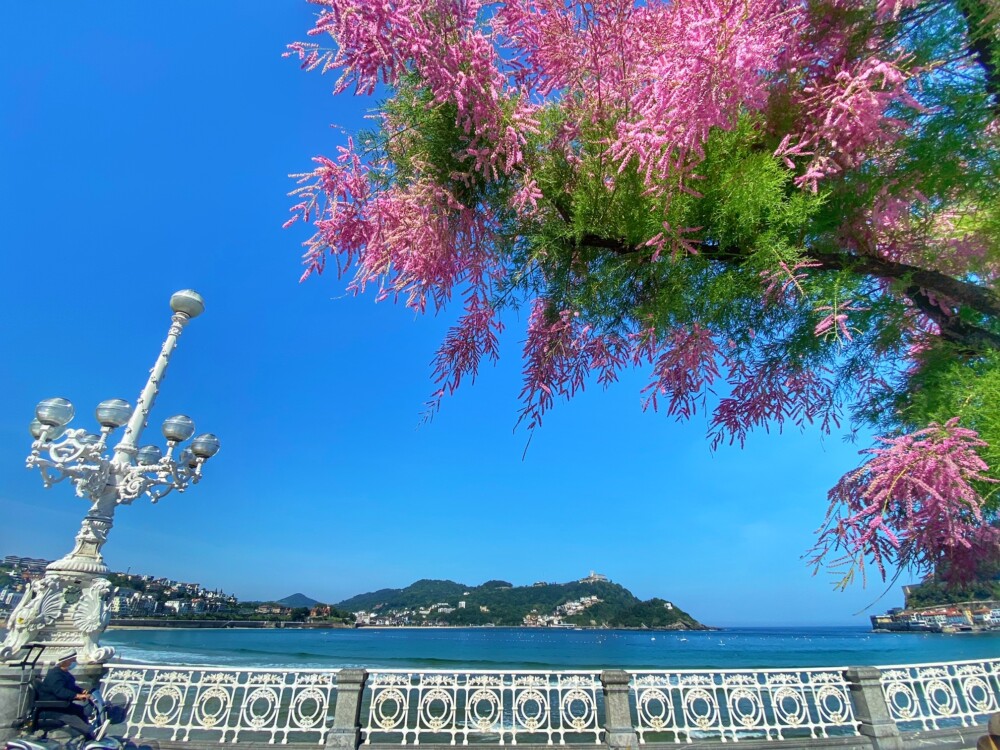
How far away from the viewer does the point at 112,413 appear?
643 cm

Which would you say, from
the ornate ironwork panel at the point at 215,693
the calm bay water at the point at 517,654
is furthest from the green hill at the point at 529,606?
the ornate ironwork panel at the point at 215,693

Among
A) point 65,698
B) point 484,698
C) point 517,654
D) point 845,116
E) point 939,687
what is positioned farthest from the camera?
point 517,654

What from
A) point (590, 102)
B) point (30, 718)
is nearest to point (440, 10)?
point (590, 102)

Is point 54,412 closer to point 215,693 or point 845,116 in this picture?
point 215,693

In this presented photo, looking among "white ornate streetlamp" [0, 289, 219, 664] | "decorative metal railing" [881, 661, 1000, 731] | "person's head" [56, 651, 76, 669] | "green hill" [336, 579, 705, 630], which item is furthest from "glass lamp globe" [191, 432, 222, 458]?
"green hill" [336, 579, 705, 630]

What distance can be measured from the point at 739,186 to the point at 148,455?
717 centimetres

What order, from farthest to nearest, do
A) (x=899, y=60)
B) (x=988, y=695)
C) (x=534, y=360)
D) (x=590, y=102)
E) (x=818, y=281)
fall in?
(x=988, y=695)
(x=534, y=360)
(x=590, y=102)
(x=818, y=281)
(x=899, y=60)

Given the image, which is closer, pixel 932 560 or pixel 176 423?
pixel 932 560

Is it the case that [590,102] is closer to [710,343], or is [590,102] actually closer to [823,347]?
[710,343]

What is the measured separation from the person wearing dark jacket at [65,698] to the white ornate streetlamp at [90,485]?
69 centimetres

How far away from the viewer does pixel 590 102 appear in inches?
151

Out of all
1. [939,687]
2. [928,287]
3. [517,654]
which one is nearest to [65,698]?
[928,287]

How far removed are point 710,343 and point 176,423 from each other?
21.7 ft

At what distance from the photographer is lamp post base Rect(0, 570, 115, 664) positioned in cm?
541
